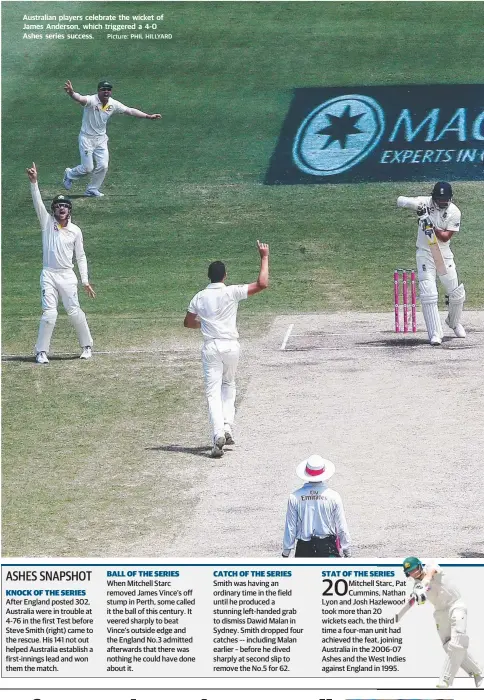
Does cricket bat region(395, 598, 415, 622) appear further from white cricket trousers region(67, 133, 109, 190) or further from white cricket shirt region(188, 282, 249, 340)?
white cricket trousers region(67, 133, 109, 190)

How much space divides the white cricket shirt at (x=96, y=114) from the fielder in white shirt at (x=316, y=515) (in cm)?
1806

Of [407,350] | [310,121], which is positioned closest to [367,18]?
[310,121]

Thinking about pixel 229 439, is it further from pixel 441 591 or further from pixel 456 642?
pixel 456 642

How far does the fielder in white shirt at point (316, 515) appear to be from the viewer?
44.4 feet

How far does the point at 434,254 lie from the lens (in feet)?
74.7

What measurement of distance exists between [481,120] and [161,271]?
848 cm

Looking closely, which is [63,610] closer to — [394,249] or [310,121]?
[394,249]

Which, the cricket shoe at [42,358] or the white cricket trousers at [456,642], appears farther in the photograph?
the cricket shoe at [42,358]

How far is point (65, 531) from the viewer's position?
52.6ft

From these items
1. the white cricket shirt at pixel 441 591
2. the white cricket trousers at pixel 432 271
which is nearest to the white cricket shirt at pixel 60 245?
the white cricket trousers at pixel 432 271

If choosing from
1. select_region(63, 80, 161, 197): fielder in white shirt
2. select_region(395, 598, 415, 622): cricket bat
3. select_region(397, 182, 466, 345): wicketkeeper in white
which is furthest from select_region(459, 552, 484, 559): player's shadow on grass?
select_region(63, 80, 161, 197): fielder in white shirt

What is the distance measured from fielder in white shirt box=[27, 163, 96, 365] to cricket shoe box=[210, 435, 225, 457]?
5.03 meters

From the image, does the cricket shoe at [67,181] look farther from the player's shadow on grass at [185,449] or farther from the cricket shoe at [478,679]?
the cricket shoe at [478,679]

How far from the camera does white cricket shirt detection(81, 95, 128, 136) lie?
30.5 meters
